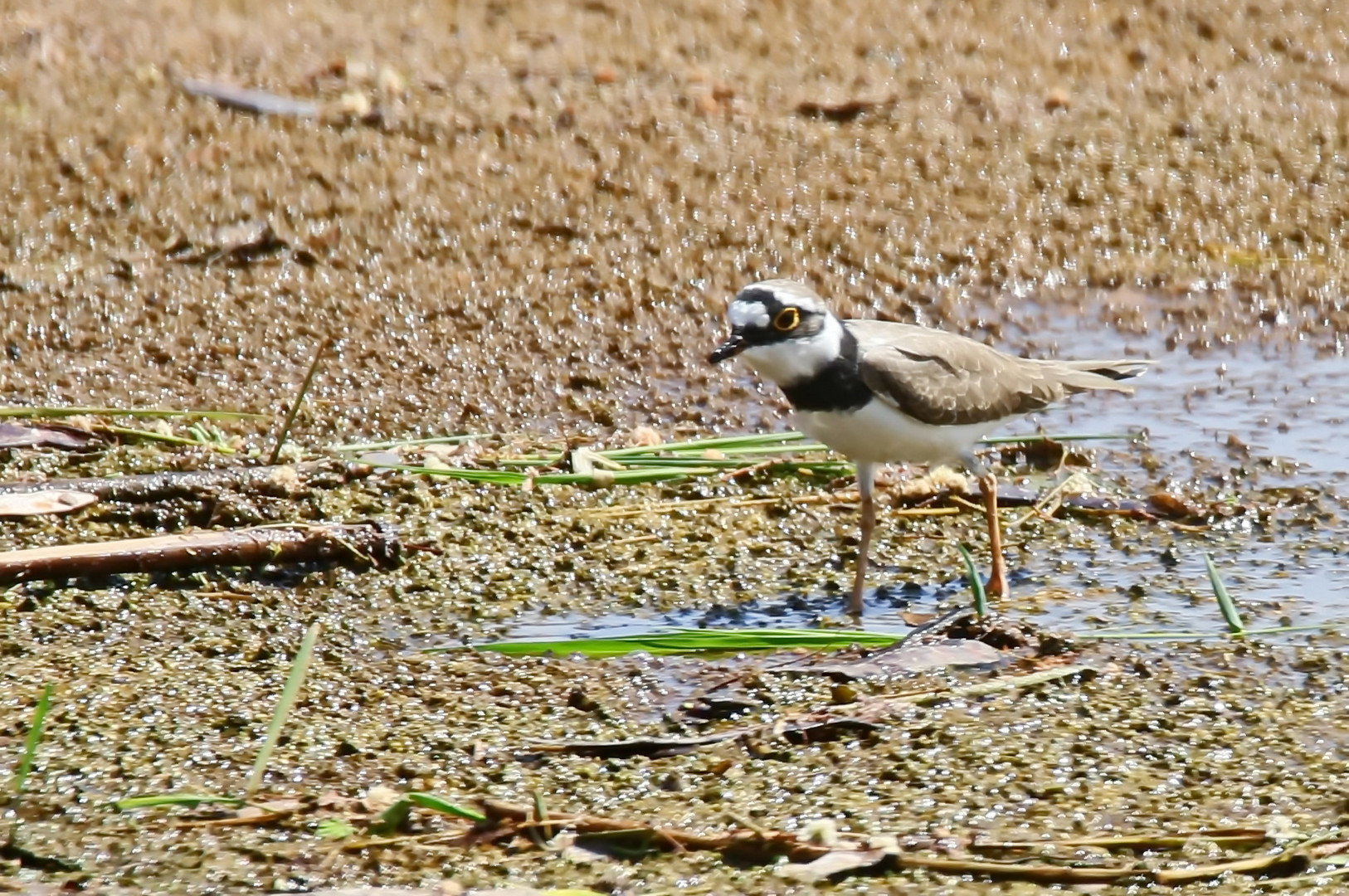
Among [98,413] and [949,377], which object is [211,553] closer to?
[98,413]

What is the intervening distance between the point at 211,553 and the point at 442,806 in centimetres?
202

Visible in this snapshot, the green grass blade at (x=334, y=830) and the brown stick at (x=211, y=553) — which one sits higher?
the brown stick at (x=211, y=553)

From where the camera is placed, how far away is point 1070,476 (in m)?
7.09

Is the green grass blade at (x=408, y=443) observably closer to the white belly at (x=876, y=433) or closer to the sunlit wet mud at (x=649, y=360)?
the sunlit wet mud at (x=649, y=360)

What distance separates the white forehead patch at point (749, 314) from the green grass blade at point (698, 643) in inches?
39.9

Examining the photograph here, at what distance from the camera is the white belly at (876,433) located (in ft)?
20.1

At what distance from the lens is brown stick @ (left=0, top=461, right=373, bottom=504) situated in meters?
6.39

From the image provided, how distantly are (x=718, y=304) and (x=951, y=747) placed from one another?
3.97 metres

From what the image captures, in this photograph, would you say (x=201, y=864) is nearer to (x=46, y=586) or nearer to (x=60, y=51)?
(x=46, y=586)

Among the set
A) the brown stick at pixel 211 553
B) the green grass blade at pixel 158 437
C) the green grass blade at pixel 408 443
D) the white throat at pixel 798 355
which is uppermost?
the white throat at pixel 798 355

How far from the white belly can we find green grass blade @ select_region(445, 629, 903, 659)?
2.55 ft

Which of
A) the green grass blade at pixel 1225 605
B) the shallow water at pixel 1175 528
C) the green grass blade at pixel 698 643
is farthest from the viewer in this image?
the shallow water at pixel 1175 528

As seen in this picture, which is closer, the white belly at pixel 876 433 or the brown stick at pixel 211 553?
the brown stick at pixel 211 553

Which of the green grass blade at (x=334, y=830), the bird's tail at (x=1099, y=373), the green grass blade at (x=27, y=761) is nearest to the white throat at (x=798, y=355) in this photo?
the bird's tail at (x=1099, y=373)
